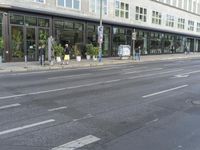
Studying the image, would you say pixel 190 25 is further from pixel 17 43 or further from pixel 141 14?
pixel 17 43

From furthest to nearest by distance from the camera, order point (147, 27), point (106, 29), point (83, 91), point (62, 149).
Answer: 1. point (147, 27)
2. point (106, 29)
3. point (83, 91)
4. point (62, 149)

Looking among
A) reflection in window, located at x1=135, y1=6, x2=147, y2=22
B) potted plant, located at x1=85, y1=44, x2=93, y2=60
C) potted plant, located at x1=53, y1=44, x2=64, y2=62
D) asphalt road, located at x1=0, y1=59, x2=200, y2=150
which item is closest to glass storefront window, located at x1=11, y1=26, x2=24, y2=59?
potted plant, located at x1=53, y1=44, x2=64, y2=62

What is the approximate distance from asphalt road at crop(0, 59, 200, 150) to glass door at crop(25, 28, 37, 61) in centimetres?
1463

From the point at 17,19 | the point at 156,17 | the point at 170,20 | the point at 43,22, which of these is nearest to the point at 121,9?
the point at 156,17

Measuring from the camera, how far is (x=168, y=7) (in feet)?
169

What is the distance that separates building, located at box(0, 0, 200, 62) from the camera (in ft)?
83.0

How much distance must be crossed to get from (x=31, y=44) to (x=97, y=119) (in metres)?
20.4

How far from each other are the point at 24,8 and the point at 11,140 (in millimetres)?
21090

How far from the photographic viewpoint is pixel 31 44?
87.6ft

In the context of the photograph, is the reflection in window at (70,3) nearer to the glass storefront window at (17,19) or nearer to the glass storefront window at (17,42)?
the glass storefront window at (17,19)

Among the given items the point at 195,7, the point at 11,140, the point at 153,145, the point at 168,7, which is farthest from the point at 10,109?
the point at 195,7

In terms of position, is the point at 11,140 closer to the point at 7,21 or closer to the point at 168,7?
the point at 7,21

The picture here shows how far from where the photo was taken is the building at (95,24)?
25312 mm

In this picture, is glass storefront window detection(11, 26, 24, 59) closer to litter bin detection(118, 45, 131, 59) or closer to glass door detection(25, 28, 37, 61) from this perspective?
glass door detection(25, 28, 37, 61)
